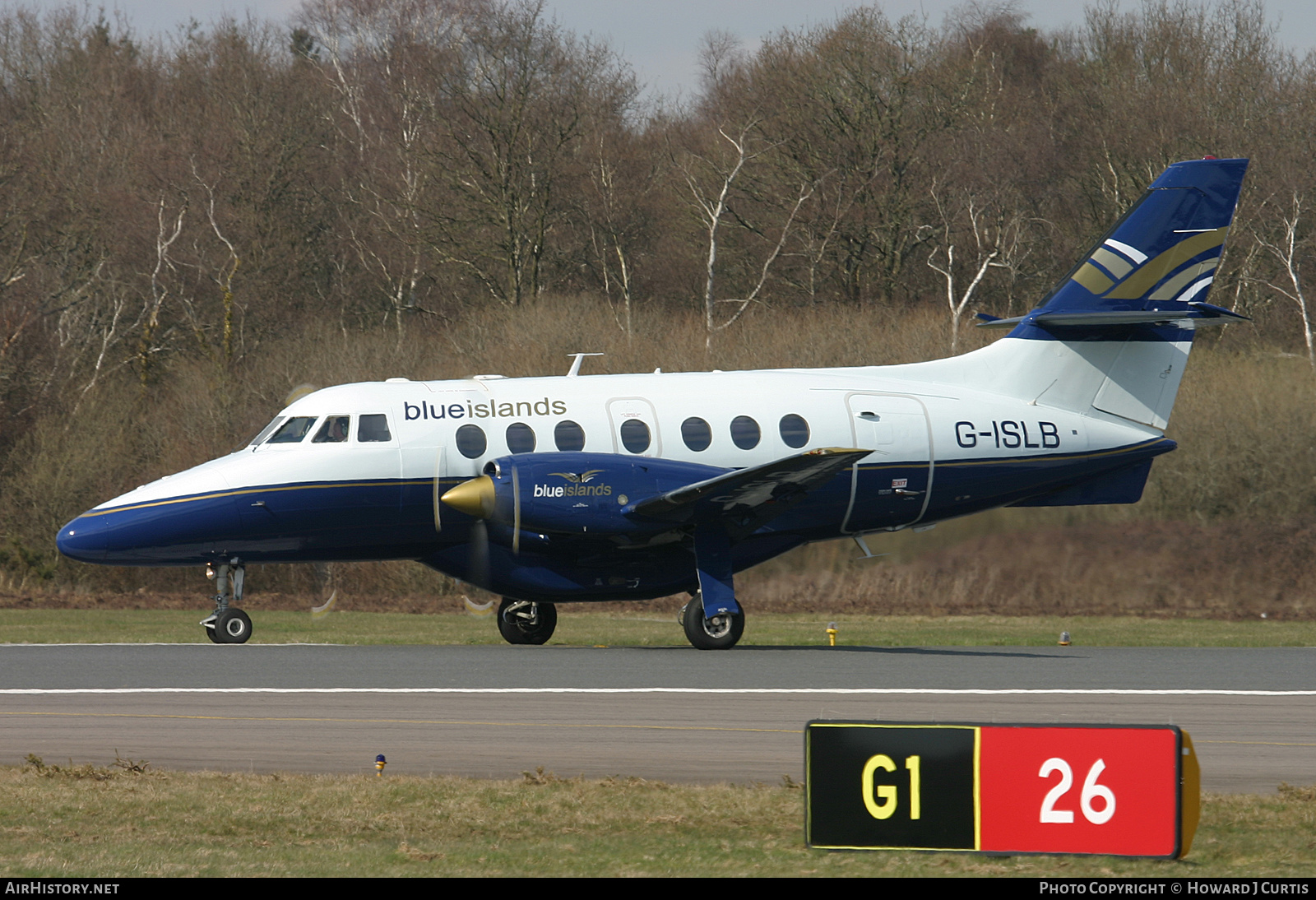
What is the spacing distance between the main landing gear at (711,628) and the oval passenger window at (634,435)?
89.4 inches

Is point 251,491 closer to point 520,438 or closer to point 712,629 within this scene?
point 520,438

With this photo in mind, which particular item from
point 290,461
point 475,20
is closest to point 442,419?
point 290,461

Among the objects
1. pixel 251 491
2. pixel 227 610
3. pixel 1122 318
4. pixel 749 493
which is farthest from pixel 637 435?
pixel 1122 318

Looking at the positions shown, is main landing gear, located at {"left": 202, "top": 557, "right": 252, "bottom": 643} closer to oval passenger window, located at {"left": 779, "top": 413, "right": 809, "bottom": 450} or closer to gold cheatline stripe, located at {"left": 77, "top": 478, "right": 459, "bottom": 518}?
gold cheatline stripe, located at {"left": 77, "top": 478, "right": 459, "bottom": 518}

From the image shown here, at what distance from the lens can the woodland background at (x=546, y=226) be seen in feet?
127

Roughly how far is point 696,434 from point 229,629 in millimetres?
7108

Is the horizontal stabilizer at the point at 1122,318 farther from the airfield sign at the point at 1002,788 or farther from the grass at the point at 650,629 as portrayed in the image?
the airfield sign at the point at 1002,788

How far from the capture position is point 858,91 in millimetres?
45562

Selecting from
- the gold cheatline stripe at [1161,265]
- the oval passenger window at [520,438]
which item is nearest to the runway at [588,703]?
the oval passenger window at [520,438]

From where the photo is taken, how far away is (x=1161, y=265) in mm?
22531

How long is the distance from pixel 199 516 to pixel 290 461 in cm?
138

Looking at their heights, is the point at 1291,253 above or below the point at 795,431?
above

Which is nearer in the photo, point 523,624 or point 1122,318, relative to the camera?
point 523,624

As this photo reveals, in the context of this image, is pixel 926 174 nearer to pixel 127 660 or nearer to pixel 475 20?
pixel 475 20
